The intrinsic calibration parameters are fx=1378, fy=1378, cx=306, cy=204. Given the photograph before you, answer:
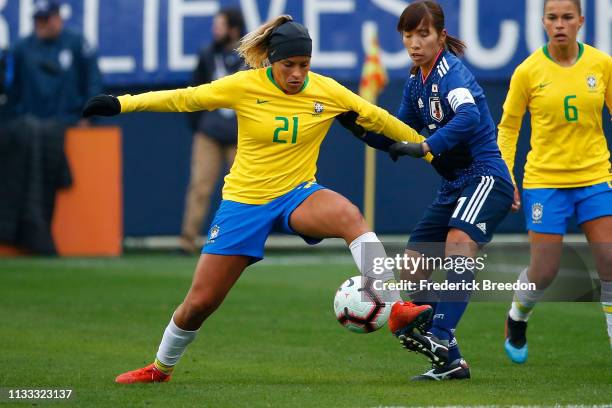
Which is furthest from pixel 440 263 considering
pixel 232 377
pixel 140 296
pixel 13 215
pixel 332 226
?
pixel 13 215

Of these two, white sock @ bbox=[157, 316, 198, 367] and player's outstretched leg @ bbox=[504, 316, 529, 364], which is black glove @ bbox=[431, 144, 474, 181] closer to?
player's outstretched leg @ bbox=[504, 316, 529, 364]

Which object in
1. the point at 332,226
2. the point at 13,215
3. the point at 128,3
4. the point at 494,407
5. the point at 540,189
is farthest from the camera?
the point at 128,3

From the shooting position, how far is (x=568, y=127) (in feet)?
28.3

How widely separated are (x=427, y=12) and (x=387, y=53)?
8.93m

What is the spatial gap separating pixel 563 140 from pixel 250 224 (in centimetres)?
221

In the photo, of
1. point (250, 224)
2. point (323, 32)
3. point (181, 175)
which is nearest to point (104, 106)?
point (250, 224)

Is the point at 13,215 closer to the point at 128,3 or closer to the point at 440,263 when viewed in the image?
the point at 128,3

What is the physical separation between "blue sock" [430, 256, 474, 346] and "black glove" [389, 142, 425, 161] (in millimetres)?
774

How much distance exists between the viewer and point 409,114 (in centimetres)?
841

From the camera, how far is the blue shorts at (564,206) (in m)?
8.53

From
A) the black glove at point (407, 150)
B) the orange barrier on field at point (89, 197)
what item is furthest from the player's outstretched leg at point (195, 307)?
the orange barrier on field at point (89, 197)

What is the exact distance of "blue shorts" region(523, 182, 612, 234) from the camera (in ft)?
28.0

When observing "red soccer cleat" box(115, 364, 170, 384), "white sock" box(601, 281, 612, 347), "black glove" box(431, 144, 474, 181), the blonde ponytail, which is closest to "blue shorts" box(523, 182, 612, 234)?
"white sock" box(601, 281, 612, 347)

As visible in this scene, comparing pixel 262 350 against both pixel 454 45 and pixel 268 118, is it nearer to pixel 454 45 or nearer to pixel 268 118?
pixel 268 118
